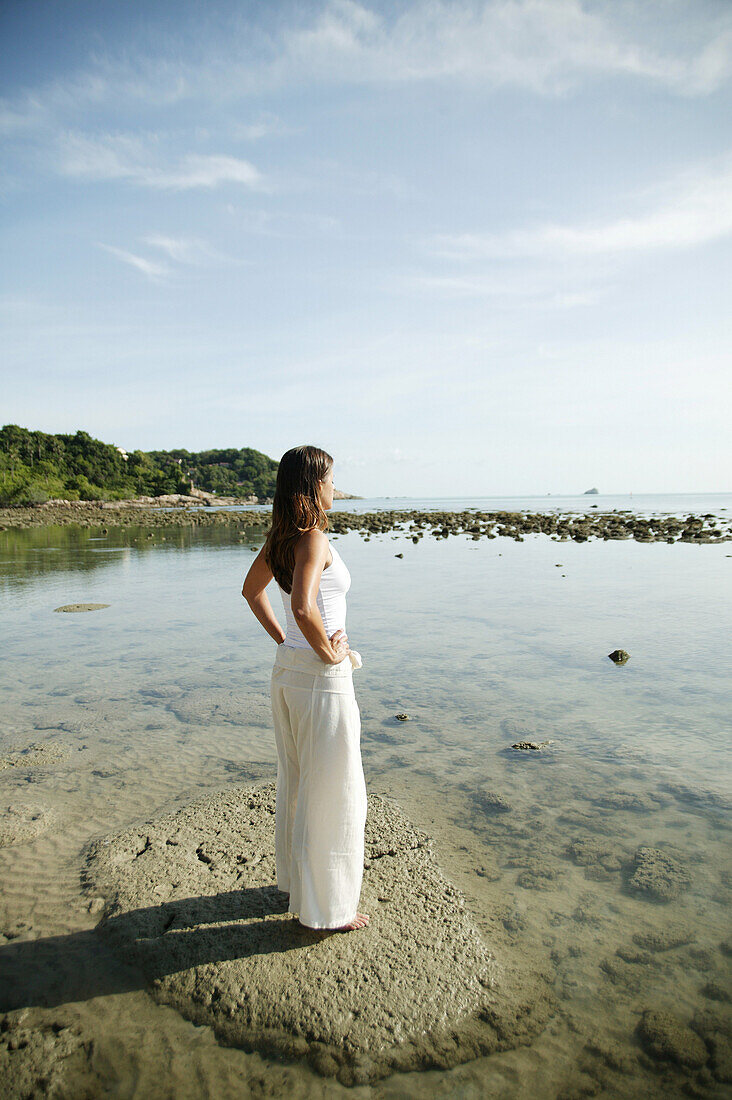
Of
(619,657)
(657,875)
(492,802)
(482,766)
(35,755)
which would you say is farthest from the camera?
(619,657)

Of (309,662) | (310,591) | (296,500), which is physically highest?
(296,500)

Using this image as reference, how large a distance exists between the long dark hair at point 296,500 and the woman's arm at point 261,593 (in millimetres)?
234

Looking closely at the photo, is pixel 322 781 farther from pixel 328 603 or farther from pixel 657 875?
pixel 657 875

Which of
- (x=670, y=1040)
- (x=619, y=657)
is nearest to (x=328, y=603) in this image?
(x=670, y=1040)

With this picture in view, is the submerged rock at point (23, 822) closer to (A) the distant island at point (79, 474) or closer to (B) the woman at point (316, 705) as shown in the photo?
(B) the woman at point (316, 705)

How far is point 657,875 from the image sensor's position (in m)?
4.20

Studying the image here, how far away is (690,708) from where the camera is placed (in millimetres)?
7617

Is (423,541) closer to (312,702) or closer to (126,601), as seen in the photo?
(126,601)

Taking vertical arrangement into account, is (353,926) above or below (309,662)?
below

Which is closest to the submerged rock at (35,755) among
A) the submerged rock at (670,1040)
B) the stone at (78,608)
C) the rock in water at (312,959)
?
the rock in water at (312,959)

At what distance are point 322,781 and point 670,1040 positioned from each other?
2076mm

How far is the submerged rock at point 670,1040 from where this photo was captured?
112 inches

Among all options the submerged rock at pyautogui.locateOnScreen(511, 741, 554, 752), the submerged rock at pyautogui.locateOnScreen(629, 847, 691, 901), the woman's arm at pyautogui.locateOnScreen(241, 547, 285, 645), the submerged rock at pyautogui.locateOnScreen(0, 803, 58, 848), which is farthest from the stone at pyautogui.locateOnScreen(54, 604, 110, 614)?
the submerged rock at pyautogui.locateOnScreen(629, 847, 691, 901)

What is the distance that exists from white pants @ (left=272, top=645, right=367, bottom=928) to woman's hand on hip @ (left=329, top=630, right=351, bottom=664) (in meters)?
0.05
